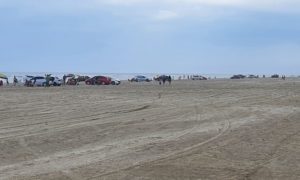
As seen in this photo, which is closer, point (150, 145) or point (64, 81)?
point (150, 145)

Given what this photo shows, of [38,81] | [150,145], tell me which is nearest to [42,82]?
[38,81]

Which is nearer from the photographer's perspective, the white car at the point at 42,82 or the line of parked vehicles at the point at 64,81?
the white car at the point at 42,82

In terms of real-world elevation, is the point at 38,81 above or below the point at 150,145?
above

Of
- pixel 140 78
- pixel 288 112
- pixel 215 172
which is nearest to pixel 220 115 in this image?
pixel 288 112

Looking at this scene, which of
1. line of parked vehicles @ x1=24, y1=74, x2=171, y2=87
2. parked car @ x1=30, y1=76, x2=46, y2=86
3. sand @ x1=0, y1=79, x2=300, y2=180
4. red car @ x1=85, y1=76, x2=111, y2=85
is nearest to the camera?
sand @ x1=0, y1=79, x2=300, y2=180

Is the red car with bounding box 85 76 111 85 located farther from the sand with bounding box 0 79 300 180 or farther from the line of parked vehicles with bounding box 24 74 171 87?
the sand with bounding box 0 79 300 180

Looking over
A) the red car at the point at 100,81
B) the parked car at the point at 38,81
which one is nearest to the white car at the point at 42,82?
the parked car at the point at 38,81

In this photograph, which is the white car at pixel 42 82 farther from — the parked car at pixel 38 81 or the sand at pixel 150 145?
the sand at pixel 150 145

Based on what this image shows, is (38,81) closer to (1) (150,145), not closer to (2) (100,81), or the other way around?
(2) (100,81)

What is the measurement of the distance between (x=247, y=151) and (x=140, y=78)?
9333 cm

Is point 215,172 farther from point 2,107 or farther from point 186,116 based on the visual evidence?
point 2,107

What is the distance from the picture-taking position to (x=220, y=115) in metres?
21.3

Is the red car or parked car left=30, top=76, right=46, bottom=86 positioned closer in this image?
parked car left=30, top=76, right=46, bottom=86

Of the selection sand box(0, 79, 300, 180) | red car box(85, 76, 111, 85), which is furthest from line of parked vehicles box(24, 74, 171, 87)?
sand box(0, 79, 300, 180)
